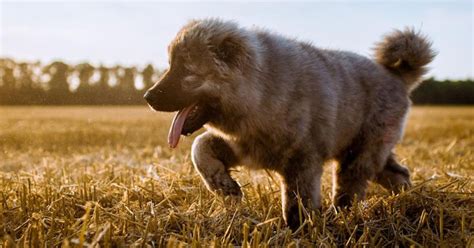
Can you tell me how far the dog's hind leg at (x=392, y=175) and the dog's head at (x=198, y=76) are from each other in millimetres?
2120

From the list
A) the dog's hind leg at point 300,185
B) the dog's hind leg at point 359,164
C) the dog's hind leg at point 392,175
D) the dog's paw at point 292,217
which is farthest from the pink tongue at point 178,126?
the dog's hind leg at point 392,175

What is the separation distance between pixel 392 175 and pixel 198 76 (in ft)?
7.85

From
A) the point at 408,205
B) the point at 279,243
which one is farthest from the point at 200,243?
the point at 408,205

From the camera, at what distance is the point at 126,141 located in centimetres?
952

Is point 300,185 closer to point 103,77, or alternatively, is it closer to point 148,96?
point 148,96

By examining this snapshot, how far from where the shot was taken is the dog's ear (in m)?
3.84

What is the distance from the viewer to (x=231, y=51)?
3861 millimetres

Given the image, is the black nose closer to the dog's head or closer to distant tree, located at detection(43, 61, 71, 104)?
the dog's head

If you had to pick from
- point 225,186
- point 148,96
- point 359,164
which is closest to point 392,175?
point 359,164

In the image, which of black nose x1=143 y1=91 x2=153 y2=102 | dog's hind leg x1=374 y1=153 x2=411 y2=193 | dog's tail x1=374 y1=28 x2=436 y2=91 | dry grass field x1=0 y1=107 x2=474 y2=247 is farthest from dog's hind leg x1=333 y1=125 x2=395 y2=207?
black nose x1=143 y1=91 x2=153 y2=102

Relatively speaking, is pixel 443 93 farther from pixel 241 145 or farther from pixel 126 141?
pixel 241 145

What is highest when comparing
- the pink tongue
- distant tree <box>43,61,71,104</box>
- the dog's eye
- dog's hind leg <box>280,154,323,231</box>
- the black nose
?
the dog's eye

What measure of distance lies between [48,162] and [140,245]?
12.2 feet

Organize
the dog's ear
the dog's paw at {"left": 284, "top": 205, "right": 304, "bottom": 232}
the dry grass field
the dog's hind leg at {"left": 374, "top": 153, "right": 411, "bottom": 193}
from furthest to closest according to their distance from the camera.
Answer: the dog's hind leg at {"left": 374, "top": 153, "right": 411, "bottom": 193} < the dog's ear < the dog's paw at {"left": 284, "top": 205, "right": 304, "bottom": 232} < the dry grass field
